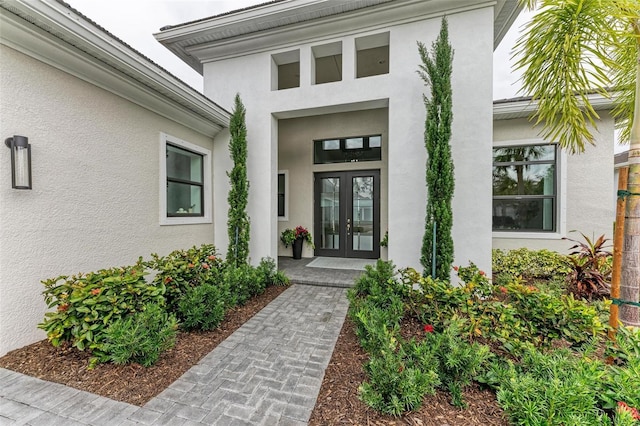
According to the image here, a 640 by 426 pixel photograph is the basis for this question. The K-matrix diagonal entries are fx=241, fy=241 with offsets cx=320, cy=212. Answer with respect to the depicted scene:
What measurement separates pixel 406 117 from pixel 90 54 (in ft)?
16.9

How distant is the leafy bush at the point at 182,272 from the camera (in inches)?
132

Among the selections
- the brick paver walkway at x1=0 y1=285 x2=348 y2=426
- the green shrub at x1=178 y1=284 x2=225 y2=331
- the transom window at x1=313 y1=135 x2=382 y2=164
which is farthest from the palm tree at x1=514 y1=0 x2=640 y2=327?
the green shrub at x1=178 y1=284 x2=225 y2=331

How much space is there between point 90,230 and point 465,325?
503cm

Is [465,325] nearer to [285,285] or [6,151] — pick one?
[285,285]

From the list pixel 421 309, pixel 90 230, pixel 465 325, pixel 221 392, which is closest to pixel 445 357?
pixel 465 325

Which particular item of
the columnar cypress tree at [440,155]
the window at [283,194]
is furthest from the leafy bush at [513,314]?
the window at [283,194]

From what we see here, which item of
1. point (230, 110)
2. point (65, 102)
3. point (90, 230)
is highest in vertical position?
point (230, 110)

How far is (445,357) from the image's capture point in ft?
7.26

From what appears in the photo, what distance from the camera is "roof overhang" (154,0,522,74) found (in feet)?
15.5

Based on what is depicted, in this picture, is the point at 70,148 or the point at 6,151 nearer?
the point at 6,151

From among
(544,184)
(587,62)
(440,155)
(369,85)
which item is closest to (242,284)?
(440,155)

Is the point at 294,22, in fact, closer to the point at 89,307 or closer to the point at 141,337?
the point at 89,307

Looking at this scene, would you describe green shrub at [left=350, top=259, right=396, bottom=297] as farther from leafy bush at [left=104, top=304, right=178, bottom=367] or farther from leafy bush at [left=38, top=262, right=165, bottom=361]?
leafy bush at [left=38, top=262, right=165, bottom=361]

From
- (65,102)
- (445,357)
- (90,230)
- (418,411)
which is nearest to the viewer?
(418,411)
